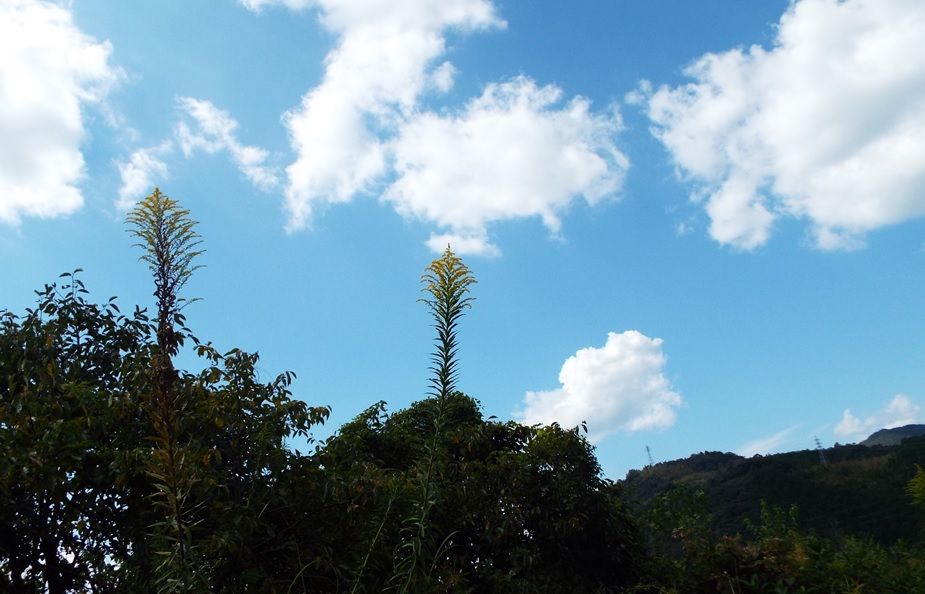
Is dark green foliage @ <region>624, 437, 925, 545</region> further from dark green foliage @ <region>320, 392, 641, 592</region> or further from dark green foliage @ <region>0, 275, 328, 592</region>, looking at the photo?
dark green foliage @ <region>0, 275, 328, 592</region>

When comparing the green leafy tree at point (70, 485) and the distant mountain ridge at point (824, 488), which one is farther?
the distant mountain ridge at point (824, 488)

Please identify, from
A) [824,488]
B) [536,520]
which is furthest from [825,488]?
[536,520]

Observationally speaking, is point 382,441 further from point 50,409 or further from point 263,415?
point 50,409

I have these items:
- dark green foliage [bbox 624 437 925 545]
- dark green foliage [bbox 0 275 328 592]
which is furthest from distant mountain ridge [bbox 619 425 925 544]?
dark green foliage [bbox 0 275 328 592]

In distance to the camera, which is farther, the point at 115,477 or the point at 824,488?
the point at 824,488

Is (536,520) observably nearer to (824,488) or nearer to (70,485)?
(70,485)

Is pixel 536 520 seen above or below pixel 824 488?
below

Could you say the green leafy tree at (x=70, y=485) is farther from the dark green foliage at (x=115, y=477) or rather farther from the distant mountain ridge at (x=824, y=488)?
the distant mountain ridge at (x=824, y=488)

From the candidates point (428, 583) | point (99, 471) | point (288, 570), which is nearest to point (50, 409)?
point (99, 471)

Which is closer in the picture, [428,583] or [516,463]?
[428,583]

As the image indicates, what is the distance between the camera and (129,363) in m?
6.70

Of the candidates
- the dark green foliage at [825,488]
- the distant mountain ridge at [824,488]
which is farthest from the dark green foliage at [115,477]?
the dark green foliage at [825,488]

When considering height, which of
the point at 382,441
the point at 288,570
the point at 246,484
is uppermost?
the point at 382,441

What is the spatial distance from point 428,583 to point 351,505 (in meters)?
3.58
